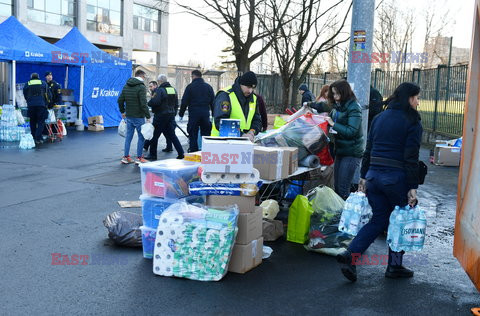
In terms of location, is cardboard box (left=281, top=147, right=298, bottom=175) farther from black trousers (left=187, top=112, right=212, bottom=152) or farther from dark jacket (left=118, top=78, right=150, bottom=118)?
dark jacket (left=118, top=78, right=150, bottom=118)

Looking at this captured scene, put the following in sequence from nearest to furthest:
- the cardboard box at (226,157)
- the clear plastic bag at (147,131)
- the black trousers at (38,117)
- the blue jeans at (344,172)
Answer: the cardboard box at (226,157), the blue jeans at (344,172), the clear plastic bag at (147,131), the black trousers at (38,117)

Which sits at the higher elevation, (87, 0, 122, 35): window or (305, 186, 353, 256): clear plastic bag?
(87, 0, 122, 35): window

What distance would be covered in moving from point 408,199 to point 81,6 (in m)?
36.5

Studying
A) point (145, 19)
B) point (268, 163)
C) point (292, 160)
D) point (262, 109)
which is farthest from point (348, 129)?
point (145, 19)

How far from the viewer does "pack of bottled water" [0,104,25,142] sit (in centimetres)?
1404

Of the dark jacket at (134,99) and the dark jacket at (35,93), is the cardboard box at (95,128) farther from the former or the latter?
the dark jacket at (134,99)

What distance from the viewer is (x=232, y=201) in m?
4.95

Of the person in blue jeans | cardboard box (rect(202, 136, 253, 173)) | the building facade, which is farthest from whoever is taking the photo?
the building facade

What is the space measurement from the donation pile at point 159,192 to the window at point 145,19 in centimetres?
4044

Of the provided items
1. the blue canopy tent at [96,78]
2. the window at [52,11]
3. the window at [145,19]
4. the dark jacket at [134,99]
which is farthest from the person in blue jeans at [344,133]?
the window at [145,19]

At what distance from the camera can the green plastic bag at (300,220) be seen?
5.96 metres

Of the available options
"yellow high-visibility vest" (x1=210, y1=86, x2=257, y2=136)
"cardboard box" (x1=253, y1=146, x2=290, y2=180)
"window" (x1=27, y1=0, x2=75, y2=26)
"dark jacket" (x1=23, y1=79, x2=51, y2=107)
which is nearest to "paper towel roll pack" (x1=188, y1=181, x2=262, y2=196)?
"cardboard box" (x1=253, y1=146, x2=290, y2=180)

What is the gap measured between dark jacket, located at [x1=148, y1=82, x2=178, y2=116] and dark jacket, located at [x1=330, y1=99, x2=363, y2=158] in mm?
5866

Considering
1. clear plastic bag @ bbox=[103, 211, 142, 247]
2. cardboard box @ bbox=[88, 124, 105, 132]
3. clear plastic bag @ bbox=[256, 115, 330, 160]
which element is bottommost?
clear plastic bag @ bbox=[103, 211, 142, 247]
